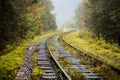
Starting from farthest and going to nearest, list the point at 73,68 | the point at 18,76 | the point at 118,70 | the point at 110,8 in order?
the point at 110,8 → the point at 73,68 → the point at 118,70 → the point at 18,76

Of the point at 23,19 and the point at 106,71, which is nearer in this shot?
the point at 106,71

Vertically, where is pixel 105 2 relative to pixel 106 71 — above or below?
above

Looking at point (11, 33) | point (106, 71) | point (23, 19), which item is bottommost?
point (106, 71)

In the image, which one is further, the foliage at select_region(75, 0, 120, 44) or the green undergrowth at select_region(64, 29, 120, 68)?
the foliage at select_region(75, 0, 120, 44)

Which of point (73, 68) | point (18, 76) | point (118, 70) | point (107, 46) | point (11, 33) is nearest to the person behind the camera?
point (18, 76)

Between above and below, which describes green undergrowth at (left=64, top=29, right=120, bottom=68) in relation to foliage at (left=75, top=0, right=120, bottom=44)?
below

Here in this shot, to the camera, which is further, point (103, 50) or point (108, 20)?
point (108, 20)

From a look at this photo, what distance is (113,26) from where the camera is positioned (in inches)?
888

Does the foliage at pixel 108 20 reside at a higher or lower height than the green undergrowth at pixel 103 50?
higher

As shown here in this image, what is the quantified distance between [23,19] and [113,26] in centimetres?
910

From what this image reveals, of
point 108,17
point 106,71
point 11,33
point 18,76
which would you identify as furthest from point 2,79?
point 108,17

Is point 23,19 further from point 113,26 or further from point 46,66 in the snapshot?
point 46,66

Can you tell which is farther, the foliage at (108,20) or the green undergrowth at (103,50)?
the foliage at (108,20)

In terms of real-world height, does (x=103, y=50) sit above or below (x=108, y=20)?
below
